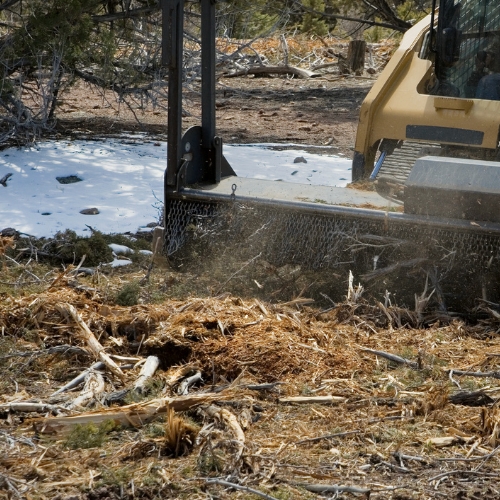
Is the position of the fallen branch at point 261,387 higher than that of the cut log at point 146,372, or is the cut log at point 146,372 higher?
the fallen branch at point 261,387

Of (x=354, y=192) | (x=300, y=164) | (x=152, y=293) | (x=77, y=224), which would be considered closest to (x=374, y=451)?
(x=152, y=293)

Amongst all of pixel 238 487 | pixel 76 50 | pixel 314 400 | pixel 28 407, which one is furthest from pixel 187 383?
pixel 76 50

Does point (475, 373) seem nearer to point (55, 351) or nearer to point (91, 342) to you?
point (91, 342)

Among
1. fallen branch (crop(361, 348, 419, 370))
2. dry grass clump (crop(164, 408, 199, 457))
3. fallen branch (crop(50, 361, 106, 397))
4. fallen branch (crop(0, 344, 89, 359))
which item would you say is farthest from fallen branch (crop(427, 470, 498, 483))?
fallen branch (crop(0, 344, 89, 359))

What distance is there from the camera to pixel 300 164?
8.60 meters

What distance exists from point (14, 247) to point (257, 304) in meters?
1.95

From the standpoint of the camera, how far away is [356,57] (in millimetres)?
15289

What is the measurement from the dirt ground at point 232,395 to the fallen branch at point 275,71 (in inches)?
397

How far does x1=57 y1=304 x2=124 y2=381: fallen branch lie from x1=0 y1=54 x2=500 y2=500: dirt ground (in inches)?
0.4

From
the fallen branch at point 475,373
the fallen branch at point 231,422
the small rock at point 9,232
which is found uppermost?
the fallen branch at point 231,422

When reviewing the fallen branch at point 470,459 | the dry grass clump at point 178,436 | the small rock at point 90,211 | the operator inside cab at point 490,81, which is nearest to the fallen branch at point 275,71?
the small rock at point 90,211

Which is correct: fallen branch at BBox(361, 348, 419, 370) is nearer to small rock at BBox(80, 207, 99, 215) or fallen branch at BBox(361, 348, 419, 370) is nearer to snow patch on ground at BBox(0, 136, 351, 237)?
snow patch on ground at BBox(0, 136, 351, 237)

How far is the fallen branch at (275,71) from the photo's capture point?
48.7ft

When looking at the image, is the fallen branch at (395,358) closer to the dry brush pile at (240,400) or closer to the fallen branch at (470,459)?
the dry brush pile at (240,400)
